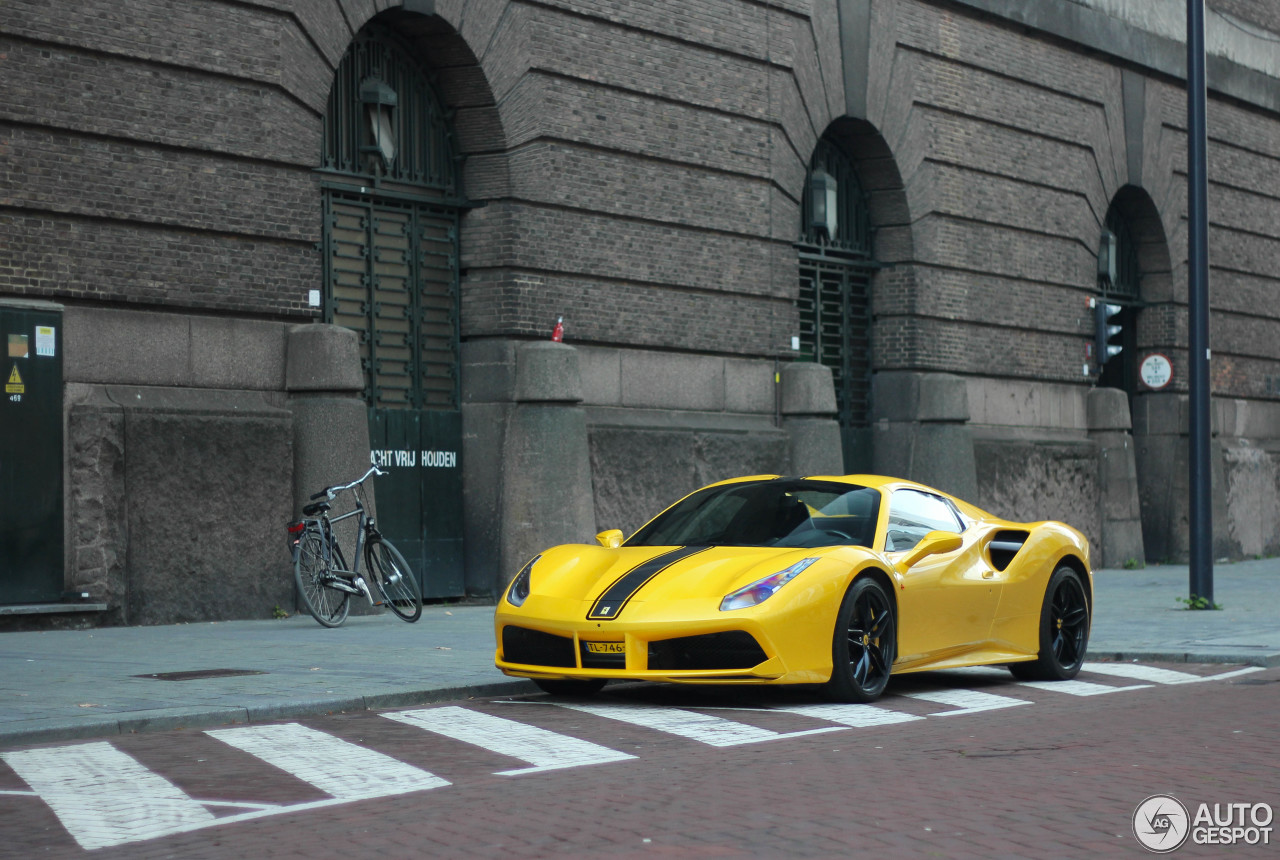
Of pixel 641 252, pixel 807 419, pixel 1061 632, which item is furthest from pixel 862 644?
pixel 807 419

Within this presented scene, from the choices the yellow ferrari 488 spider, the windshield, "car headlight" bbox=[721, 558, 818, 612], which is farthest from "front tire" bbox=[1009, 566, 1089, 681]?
"car headlight" bbox=[721, 558, 818, 612]

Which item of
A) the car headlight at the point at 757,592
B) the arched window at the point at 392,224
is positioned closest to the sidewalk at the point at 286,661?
the car headlight at the point at 757,592

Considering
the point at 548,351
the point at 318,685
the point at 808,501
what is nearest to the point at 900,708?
the point at 808,501

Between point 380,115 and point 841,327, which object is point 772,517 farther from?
point 841,327

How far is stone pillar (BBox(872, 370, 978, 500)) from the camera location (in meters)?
22.7

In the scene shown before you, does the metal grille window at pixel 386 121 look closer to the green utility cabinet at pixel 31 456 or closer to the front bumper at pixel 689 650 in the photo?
the green utility cabinet at pixel 31 456

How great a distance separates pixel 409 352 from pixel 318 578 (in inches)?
152

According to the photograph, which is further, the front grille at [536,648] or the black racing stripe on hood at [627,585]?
the front grille at [536,648]

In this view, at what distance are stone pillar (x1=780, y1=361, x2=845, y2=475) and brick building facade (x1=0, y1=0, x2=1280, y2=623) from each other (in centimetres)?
5

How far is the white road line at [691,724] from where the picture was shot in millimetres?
8156

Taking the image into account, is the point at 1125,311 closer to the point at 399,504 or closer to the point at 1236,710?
the point at 399,504

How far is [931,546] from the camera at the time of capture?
33.5 ft

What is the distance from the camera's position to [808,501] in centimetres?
1045

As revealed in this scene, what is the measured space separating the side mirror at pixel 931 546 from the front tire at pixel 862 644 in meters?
0.37
